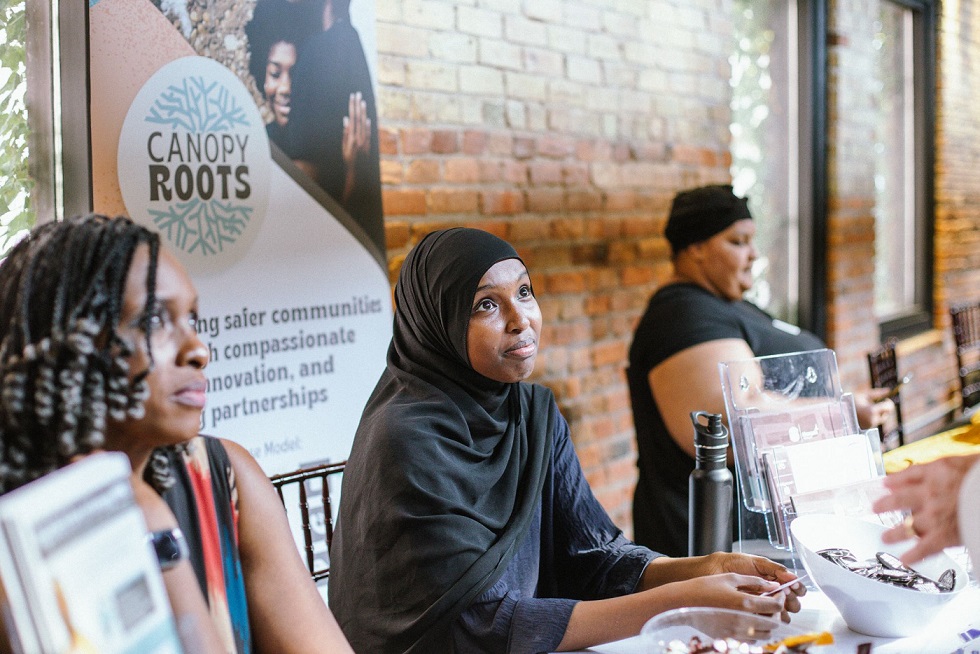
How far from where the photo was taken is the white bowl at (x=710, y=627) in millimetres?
1155

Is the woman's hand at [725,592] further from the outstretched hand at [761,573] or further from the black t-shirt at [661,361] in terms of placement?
the black t-shirt at [661,361]

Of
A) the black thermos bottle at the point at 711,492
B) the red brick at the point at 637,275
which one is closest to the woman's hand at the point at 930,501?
the black thermos bottle at the point at 711,492

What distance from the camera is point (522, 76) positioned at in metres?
3.16

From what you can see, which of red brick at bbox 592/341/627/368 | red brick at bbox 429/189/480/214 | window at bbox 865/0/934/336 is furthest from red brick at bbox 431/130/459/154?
window at bbox 865/0/934/336

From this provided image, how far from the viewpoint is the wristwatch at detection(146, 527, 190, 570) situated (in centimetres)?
110

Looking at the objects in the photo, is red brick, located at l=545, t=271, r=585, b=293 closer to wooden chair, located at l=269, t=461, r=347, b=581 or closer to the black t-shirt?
the black t-shirt

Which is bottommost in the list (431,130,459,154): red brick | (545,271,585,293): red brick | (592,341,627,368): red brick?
(592,341,627,368): red brick

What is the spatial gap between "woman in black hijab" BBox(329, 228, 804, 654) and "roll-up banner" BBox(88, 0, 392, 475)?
0.60 m

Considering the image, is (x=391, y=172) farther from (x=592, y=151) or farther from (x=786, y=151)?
(x=786, y=151)

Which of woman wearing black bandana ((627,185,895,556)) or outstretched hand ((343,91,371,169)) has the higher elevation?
outstretched hand ((343,91,371,169))

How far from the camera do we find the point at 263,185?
2.35 metres

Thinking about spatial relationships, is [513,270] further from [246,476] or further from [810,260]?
[810,260]

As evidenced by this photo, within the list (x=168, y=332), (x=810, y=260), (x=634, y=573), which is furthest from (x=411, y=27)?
(x=810, y=260)

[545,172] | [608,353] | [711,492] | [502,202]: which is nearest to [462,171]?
[502,202]
